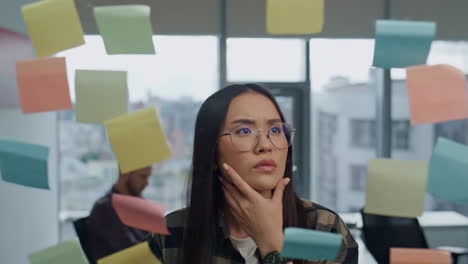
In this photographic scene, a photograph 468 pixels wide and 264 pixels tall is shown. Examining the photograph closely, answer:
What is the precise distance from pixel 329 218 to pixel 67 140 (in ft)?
11.1

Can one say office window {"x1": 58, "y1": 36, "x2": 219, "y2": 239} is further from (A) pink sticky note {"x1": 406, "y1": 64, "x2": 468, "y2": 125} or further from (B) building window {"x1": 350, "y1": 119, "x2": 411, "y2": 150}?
(A) pink sticky note {"x1": 406, "y1": 64, "x2": 468, "y2": 125}

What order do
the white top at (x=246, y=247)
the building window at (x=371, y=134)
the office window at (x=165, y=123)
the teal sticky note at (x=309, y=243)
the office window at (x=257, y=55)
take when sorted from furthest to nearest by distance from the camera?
the building window at (x=371, y=134)
the office window at (x=257, y=55)
the office window at (x=165, y=123)
the white top at (x=246, y=247)
the teal sticky note at (x=309, y=243)

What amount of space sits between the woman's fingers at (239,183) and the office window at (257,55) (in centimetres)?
306

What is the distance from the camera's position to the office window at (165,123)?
3.78m

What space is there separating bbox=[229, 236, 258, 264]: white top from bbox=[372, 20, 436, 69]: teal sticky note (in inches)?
16.3

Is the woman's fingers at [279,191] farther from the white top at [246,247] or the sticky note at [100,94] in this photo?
the sticky note at [100,94]

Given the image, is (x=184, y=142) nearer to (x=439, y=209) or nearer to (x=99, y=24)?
(x=439, y=209)

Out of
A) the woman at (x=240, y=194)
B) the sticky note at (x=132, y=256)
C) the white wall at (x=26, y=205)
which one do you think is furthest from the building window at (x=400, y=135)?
the sticky note at (x=132, y=256)

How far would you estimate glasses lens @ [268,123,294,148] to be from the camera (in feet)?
2.89

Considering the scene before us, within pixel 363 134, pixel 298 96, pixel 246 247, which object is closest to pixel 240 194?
pixel 246 247

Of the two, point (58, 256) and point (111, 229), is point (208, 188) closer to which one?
point (58, 256)

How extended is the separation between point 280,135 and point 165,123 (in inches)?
115

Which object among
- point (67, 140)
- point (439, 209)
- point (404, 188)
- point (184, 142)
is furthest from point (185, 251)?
point (439, 209)

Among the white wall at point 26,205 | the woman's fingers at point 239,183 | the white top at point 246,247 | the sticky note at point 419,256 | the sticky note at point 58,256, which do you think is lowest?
the white wall at point 26,205
